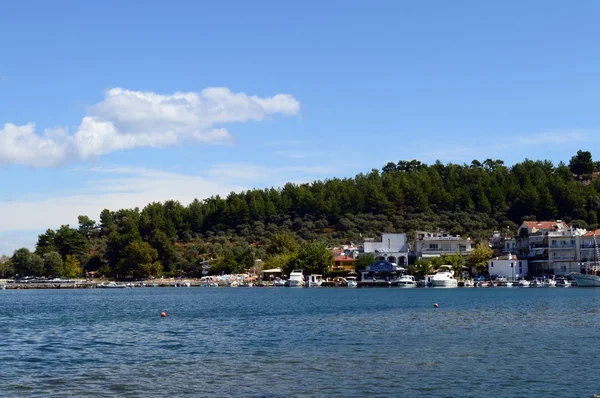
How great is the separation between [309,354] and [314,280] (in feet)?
287

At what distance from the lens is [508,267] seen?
114 m

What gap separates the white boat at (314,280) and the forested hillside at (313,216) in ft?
52.5

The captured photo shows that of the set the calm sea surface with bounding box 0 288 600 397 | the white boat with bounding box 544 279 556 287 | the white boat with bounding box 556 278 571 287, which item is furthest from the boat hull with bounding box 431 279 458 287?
the calm sea surface with bounding box 0 288 600 397

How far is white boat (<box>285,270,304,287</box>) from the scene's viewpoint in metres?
120

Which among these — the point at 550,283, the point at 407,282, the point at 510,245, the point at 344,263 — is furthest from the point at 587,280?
the point at 344,263

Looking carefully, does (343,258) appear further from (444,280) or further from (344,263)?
(444,280)

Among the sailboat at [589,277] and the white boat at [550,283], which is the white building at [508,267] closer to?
the white boat at [550,283]

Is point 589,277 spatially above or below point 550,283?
above

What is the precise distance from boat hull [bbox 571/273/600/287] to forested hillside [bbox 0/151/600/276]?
38.7m

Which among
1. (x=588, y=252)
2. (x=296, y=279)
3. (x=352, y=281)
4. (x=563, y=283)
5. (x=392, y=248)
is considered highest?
(x=392, y=248)

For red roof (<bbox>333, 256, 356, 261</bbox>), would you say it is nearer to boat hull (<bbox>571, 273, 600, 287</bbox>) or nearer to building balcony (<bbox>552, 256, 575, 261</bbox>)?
building balcony (<bbox>552, 256, 575, 261</bbox>)

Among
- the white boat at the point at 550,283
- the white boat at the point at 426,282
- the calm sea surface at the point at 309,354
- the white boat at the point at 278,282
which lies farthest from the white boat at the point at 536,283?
the calm sea surface at the point at 309,354

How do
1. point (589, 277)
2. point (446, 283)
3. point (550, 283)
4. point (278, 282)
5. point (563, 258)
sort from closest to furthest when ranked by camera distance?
point (589, 277) < point (550, 283) < point (446, 283) < point (563, 258) < point (278, 282)

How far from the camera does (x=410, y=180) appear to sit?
167500mm
